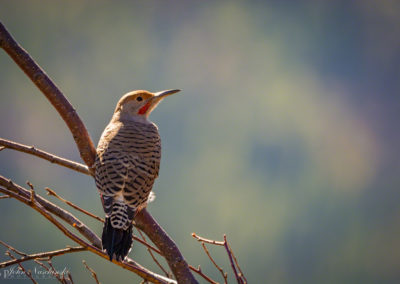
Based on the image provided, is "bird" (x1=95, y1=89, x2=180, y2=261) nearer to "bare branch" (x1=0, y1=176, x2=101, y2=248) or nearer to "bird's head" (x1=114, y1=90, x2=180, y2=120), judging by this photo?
"bird's head" (x1=114, y1=90, x2=180, y2=120)

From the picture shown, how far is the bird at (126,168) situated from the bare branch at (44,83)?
280 millimetres

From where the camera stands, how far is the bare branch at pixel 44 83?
2121 millimetres

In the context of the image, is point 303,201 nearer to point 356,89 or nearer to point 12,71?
point 356,89

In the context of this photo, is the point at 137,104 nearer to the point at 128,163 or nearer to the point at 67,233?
the point at 128,163

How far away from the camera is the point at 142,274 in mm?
1550

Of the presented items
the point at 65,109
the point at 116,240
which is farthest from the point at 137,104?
the point at 116,240

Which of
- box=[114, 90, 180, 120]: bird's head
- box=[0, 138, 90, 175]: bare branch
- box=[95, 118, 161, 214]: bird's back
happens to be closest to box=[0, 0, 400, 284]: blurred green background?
box=[114, 90, 180, 120]: bird's head

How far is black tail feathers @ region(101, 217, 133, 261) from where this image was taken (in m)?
1.99

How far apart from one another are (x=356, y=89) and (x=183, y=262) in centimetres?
2580

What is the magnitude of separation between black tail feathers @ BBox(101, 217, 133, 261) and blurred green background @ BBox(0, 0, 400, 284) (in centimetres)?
1659

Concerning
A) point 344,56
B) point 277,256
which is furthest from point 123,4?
point 277,256

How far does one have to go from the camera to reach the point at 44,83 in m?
2.16

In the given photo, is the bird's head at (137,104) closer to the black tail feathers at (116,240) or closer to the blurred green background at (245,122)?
the black tail feathers at (116,240)

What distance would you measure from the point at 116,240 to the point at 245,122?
24.4m
